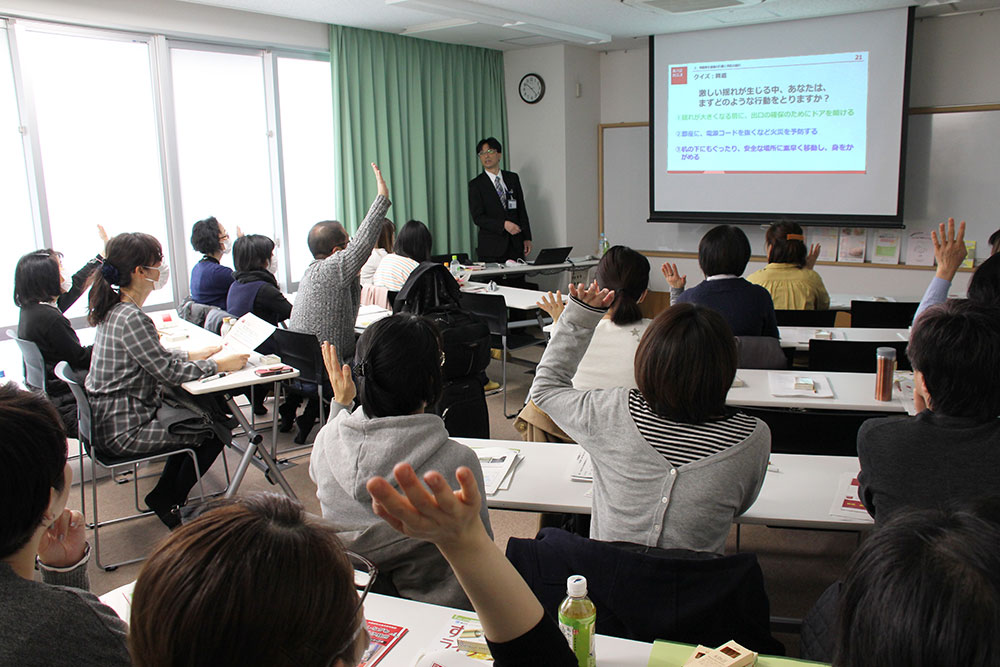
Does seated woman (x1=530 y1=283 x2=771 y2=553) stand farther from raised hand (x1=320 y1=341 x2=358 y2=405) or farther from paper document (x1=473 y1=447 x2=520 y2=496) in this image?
raised hand (x1=320 y1=341 x2=358 y2=405)

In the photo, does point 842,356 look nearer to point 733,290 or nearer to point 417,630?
point 733,290

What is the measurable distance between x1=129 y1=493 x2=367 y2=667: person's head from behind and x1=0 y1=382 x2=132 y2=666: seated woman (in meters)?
0.44

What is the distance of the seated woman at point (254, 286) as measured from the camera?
4605mm

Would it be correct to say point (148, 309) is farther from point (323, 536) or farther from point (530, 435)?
point (323, 536)

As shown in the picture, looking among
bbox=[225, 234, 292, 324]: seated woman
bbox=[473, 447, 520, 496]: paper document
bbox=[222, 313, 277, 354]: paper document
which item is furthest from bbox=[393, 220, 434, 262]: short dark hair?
bbox=[473, 447, 520, 496]: paper document

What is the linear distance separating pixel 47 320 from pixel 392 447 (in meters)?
2.79

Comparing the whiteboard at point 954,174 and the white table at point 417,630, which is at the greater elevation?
the whiteboard at point 954,174

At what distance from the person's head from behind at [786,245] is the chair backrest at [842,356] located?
1.00 metres

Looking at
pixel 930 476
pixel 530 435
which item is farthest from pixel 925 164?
pixel 930 476

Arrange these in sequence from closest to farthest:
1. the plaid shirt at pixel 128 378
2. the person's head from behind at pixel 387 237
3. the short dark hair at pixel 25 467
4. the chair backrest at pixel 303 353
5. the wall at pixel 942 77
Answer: the short dark hair at pixel 25 467 < the plaid shirt at pixel 128 378 < the chair backrest at pixel 303 353 < the person's head from behind at pixel 387 237 < the wall at pixel 942 77

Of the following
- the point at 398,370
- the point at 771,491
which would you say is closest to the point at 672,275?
the point at 771,491

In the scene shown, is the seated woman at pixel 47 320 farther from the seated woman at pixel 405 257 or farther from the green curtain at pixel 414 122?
the green curtain at pixel 414 122

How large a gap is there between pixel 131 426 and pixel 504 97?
5.67 m

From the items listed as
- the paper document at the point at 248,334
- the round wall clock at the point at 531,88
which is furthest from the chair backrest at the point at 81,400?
the round wall clock at the point at 531,88
